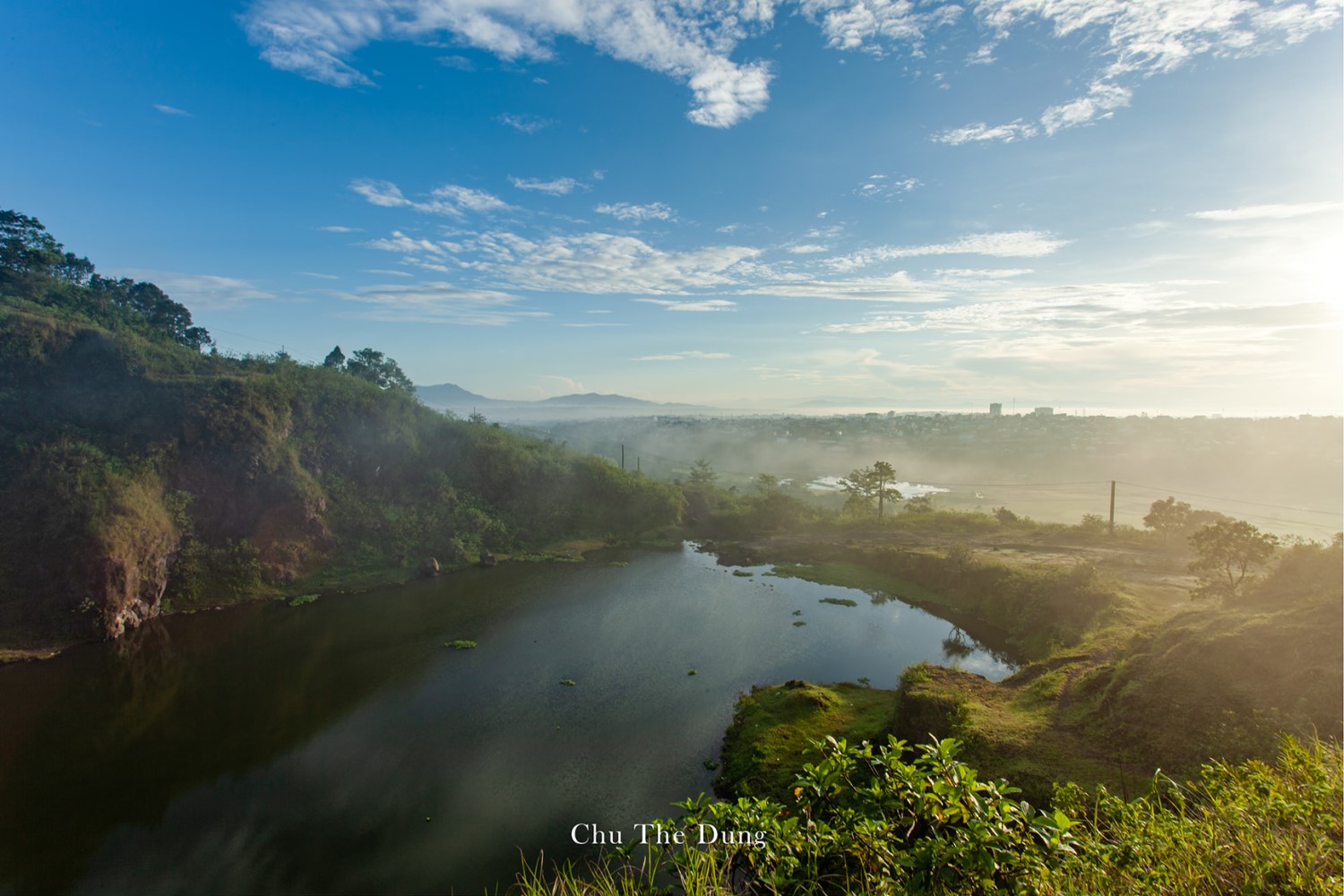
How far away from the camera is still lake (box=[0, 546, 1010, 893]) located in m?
11.3

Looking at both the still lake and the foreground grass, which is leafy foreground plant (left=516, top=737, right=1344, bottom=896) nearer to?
the foreground grass

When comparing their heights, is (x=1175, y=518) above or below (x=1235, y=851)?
below

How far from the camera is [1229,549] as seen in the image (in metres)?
17.8

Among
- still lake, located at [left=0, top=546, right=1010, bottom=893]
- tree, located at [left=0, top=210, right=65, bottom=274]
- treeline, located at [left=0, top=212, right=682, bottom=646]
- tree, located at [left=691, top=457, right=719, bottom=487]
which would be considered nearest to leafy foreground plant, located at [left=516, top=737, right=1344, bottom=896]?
still lake, located at [left=0, top=546, right=1010, bottom=893]

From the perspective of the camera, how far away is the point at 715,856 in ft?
12.0

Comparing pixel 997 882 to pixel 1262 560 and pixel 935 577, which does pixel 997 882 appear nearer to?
pixel 1262 560

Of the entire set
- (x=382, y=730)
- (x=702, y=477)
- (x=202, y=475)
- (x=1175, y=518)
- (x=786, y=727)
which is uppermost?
(x=202, y=475)

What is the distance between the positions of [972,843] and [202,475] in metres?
37.3

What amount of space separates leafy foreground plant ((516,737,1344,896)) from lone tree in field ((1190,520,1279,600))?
1808cm

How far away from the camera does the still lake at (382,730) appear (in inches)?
445

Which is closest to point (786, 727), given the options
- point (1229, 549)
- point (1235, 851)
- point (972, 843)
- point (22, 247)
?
point (1235, 851)

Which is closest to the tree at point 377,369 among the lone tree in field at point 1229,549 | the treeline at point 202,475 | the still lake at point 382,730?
the treeline at point 202,475

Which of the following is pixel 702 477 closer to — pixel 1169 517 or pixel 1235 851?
pixel 1169 517

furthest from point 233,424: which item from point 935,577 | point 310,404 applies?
point 935,577
